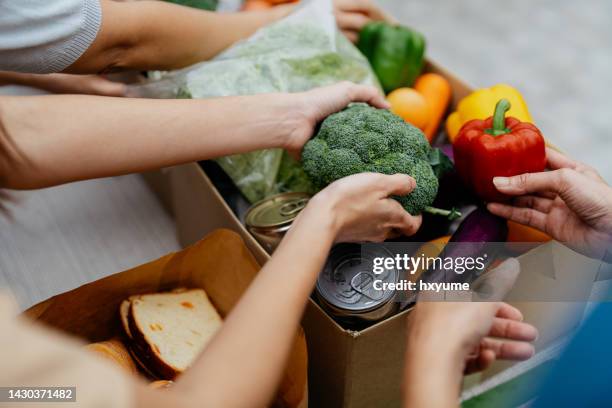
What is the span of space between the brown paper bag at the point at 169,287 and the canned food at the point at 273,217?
1.8 inches

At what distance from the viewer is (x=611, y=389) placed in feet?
2.51

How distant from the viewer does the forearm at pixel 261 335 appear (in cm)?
57

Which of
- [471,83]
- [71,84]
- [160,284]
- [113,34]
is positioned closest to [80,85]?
[71,84]

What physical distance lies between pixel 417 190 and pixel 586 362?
329 mm

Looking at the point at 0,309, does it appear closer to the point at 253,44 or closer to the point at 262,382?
the point at 262,382

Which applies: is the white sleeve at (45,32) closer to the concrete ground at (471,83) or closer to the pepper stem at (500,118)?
the concrete ground at (471,83)

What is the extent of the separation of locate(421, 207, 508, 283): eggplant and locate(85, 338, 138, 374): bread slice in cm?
48

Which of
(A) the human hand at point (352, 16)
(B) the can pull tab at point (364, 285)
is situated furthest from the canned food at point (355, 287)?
(A) the human hand at point (352, 16)

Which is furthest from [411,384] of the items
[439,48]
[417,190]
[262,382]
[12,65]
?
[439,48]

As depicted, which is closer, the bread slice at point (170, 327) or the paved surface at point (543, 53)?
the bread slice at point (170, 327)

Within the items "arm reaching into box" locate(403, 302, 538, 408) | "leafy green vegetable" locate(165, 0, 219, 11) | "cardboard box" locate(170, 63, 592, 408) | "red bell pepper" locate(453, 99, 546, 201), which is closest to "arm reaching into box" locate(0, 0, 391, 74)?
"leafy green vegetable" locate(165, 0, 219, 11)

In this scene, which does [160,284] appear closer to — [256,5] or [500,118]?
[500,118]

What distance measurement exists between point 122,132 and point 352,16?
2.53 ft

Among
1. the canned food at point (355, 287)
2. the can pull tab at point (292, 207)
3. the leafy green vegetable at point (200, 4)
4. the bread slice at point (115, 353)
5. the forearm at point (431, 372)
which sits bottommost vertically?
the bread slice at point (115, 353)
